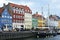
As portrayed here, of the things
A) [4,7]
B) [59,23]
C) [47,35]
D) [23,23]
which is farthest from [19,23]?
[59,23]

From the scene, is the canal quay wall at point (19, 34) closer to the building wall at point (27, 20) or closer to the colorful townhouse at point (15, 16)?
the colorful townhouse at point (15, 16)

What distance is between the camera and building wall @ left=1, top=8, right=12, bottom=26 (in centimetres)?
9638

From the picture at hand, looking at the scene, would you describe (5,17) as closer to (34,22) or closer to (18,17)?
(18,17)

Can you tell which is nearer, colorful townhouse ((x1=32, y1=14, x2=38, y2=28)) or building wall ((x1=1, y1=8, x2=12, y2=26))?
building wall ((x1=1, y1=8, x2=12, y2=26))

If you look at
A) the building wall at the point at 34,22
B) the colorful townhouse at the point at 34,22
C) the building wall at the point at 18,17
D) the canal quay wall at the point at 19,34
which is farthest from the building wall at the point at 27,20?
the canal quay wall at the point at 19,34

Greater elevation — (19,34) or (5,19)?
(5,19)

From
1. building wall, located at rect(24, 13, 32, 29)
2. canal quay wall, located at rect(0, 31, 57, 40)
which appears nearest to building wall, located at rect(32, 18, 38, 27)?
building wall, located at rect(24, 13, 32, 29)

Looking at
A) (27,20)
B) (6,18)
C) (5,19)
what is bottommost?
(27,20)

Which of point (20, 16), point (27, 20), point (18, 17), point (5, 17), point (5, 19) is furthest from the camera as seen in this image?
point (27, 20)

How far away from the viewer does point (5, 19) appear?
9812 centimetres

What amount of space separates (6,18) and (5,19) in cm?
111

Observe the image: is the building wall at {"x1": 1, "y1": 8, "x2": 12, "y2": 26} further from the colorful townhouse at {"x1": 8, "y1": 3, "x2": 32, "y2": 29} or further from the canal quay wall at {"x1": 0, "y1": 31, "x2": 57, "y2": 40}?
the canal quay wall at {"x1": 0, "y1": 31, "x2": 57, "y2": 40}

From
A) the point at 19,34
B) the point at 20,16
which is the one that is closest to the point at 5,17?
the point at 20,16

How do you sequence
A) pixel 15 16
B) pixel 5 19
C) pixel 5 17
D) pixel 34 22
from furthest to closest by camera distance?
pixel 34 22 < pixel 15 16 < pixel 5 17 < pixel 5 19
